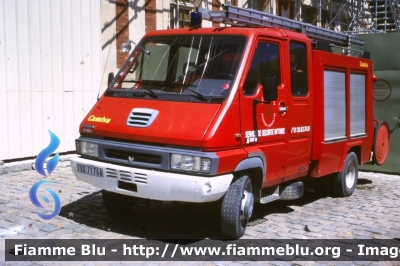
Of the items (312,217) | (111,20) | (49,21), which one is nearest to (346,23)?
(111,20)

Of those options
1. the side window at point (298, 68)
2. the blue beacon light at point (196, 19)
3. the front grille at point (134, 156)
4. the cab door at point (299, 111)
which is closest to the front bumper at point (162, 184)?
the front grille at point (134, 156)

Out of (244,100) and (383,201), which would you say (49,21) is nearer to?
(244,100)

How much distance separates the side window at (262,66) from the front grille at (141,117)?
1113 mm

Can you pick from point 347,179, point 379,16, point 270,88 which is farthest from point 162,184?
point 379,16

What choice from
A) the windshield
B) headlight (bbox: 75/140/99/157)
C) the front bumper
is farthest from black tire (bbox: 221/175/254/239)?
→ headlight (bbox: 75/140/99/157)

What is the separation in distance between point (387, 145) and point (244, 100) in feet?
17.6

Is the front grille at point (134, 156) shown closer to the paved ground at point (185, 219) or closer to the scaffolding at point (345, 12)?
the paved ground at point (185, 219)

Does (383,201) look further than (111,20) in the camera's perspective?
No

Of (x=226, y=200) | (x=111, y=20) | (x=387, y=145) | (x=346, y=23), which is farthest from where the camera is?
(x=346, y=23)

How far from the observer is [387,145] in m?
10.8

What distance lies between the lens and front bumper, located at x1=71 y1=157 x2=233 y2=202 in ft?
19.2

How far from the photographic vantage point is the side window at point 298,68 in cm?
748

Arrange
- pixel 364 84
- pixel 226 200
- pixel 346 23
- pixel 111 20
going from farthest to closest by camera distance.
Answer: pixel 346 23, pixel 111 20, pixel 364 84, pixel 226 200

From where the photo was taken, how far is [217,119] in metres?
6.02
